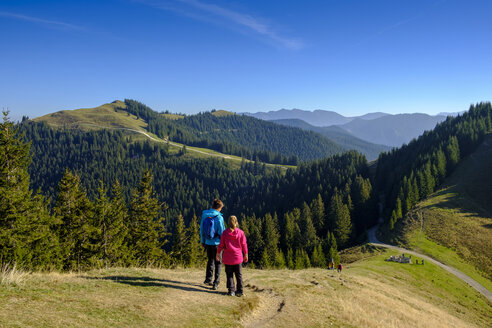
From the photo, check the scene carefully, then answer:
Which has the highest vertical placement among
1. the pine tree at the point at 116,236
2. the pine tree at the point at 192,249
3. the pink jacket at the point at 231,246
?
the pink jacket at the point at 231,246

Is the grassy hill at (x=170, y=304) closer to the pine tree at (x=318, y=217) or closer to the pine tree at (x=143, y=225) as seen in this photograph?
the pine tree at (x=143, y=225)

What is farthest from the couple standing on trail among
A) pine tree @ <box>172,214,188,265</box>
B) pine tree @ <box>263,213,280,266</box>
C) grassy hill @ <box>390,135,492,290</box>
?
pine tree @ <box>263,213,280,266</box>

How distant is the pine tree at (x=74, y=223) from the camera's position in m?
28.8

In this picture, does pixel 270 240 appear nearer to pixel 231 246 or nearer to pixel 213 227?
pixel 213 227

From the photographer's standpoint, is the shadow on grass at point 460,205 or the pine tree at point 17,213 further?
the shadow on grass at point 460,205

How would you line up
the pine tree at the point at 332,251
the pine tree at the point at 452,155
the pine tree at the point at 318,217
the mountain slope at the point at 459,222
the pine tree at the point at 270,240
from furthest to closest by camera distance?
the pine tree at the point at 452,155 → the pine tree at the point at 318,217 → the pine tree at the point at 270,240 → the pine tree at the point at 332,251 → the mountain slope at the point at 459,222

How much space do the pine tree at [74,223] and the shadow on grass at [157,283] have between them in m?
18.2

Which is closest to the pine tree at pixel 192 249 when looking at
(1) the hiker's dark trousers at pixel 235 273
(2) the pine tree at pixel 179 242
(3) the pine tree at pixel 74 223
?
(2) the pine tree at pixel 179 242

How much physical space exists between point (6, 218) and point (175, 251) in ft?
103

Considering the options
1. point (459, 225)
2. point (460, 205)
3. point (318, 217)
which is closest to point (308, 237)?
point (318, 217)

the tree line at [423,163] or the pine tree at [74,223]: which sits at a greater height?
the tree line at [423,163]

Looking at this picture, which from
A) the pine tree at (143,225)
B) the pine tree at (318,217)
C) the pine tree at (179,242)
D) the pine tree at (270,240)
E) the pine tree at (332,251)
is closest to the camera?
the pine tree at (143,225)

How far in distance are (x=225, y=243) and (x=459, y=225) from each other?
271ft

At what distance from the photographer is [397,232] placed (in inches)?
2977
